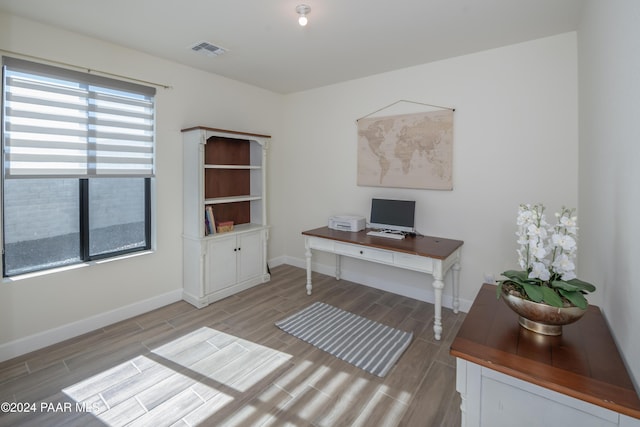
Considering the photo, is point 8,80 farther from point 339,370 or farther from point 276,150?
point 339,370

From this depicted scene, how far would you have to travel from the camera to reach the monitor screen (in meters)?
3.29

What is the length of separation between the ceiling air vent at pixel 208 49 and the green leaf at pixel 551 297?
3.08 meters

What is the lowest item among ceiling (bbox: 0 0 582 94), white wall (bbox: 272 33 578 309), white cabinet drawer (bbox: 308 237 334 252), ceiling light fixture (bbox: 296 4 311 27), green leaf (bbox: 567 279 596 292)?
white cabinet drawer (bbox: 308 237 334 252)

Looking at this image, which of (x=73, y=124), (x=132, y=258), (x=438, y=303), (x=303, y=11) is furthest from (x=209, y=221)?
(x=438, y=303)

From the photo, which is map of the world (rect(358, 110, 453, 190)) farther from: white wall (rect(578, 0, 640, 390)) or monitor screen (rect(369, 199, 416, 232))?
white wall (rect(578, 0, 640, 390))

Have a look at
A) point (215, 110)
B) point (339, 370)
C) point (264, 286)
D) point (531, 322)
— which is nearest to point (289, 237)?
point (264, 286)

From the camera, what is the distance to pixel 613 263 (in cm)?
135

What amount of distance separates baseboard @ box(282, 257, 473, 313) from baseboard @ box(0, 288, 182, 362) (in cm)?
183

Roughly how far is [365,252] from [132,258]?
231 cm

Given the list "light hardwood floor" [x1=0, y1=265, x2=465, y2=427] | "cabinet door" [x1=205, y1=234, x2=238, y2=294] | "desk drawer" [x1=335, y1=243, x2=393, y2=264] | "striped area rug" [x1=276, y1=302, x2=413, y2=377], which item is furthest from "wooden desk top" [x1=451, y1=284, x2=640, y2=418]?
"cabinet door" [x1=205, y1=234, x2=238, y2=294]

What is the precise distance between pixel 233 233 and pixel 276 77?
195 centimetres

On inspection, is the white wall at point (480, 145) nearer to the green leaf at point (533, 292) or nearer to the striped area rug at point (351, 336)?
the striped area rug at point (351, 336)

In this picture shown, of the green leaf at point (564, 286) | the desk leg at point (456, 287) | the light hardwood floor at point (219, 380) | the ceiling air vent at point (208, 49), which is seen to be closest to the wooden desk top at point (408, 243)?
the desk leg at point (456, 287)

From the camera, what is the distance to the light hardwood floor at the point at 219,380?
1.81 meters
